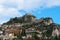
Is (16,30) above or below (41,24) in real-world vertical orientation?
below

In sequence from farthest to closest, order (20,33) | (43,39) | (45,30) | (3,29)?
(3,29)
(20,33)
(45,30)
(43,39)

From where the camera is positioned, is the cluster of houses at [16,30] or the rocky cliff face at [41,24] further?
the cluster of houses at [16,30]

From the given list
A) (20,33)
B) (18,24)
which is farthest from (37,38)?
(18,24)

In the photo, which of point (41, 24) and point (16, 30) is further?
point (16, 30)

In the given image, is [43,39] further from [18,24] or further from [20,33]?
[18,24]

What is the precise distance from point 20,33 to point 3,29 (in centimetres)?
1264

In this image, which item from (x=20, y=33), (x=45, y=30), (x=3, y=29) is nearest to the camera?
(x=45, y=30)

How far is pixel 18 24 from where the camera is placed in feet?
307

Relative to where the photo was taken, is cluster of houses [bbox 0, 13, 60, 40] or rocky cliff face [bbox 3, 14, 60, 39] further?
cluster of houses [bbox 0, 13, 60, 40]

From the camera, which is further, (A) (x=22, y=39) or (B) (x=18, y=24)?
(B) (x=18, y=24)

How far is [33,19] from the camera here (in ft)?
310

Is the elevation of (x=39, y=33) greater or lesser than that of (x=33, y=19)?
lesser

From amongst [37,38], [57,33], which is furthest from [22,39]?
[57,33]

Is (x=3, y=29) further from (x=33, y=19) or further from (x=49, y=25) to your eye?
(x=49, y=25)
